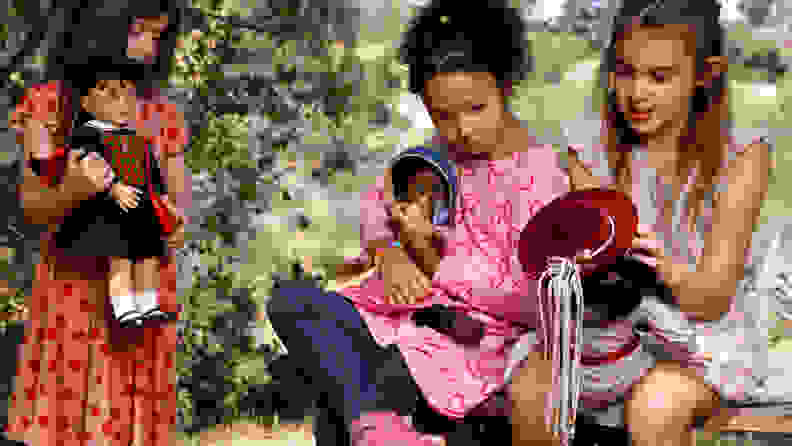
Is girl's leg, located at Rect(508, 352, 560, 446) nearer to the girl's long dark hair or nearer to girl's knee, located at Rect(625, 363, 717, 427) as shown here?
girl's knee, located at Rect(625, 363, 717, 427)

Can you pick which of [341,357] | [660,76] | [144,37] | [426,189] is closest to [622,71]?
[660,76]

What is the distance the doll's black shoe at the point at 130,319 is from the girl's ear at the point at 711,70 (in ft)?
6.01

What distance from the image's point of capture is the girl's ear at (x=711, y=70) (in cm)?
302

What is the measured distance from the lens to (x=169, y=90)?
11.2ft

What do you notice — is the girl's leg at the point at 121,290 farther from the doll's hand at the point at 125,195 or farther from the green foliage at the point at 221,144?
the green foliage at the point at 221,144

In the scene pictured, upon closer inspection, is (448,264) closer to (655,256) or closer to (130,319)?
(655,256)

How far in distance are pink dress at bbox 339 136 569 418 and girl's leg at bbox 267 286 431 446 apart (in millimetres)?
72

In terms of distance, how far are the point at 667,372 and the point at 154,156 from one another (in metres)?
1.70

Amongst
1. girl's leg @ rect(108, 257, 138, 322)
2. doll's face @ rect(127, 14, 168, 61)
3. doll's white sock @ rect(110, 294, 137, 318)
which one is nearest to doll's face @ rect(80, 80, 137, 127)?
doll's face @ rect(127, 14, 168, 61)

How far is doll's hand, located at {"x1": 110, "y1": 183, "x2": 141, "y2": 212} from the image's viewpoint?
329 centimetres

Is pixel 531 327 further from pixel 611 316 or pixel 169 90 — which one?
pixel 169 90

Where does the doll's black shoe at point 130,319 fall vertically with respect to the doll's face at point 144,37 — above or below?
below

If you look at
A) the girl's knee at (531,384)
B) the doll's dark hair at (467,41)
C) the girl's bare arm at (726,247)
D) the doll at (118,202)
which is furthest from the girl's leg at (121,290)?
the girl's bare arm at (726,247)

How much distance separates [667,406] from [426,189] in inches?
37.1
